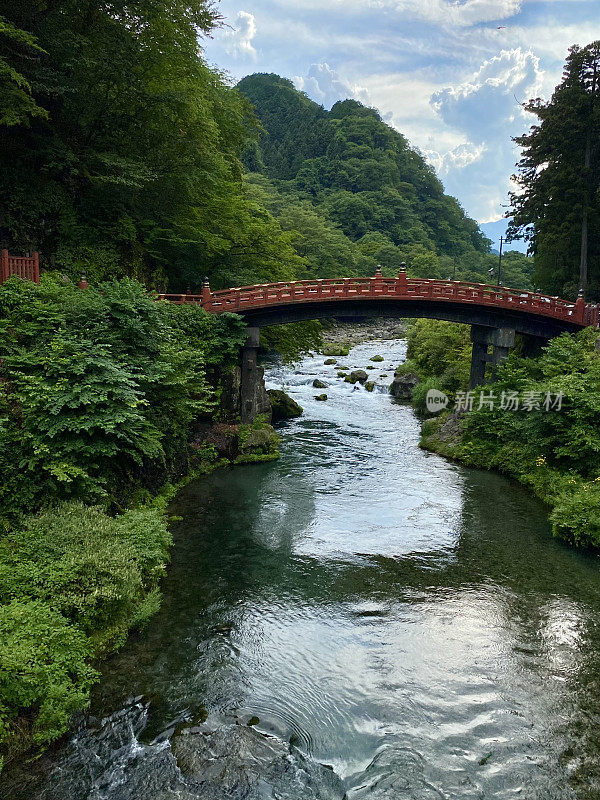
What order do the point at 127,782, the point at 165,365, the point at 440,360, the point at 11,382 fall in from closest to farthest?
the point at 127,782 < the point at 11,382 < the point at 165,365 < the point at 440,360

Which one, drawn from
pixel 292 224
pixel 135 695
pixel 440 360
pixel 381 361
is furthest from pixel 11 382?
pixel 292 224

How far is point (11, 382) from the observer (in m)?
13.8

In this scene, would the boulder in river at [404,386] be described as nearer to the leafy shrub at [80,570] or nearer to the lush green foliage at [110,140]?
the lush green foliage at [110,140]

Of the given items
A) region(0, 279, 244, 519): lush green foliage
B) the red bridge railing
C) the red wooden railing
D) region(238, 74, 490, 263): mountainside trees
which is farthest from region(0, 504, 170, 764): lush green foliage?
region(238, 74, 490, 263): mountainside trees

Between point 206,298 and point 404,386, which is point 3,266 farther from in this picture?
point 404,386

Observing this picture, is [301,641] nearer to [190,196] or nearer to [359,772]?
[359,772]

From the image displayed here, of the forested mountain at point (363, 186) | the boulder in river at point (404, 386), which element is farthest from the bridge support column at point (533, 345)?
the forested mountain at point (363, 186)

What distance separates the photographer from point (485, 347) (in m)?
30.2

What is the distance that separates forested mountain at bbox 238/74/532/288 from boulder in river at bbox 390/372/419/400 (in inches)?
1429

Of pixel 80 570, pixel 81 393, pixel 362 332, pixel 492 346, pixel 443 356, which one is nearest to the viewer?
pixel 80 570

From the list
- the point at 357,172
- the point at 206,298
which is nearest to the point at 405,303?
the point at 206,298

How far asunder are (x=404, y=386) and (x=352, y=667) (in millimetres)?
31613

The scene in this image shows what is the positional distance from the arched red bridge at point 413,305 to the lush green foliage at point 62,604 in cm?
1538

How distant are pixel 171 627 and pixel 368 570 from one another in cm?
577
